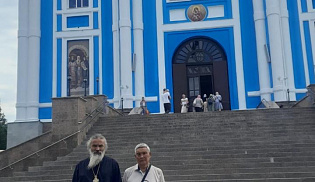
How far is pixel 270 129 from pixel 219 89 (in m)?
8.90

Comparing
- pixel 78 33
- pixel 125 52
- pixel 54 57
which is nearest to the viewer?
pixel 125 52

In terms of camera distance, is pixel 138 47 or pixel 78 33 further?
pixel 78 33

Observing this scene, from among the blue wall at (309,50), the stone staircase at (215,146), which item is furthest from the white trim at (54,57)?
the blue wall at (309,50)

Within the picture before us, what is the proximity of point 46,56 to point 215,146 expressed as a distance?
14484mm

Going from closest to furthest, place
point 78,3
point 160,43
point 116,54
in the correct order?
1. point 116,54
2. point 160,43
3. point 78,3

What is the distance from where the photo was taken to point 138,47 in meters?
22.7

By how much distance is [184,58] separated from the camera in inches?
909

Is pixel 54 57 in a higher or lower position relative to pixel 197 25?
lower

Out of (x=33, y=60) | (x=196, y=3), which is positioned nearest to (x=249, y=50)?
(x=196, y=3)

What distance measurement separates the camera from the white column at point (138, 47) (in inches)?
871

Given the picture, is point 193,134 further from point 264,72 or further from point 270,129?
point 264,72

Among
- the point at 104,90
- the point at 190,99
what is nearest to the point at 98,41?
the point at 104,90

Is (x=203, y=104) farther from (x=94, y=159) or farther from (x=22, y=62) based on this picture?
(x=94, y=159)

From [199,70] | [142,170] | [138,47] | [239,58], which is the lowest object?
[142,170]
